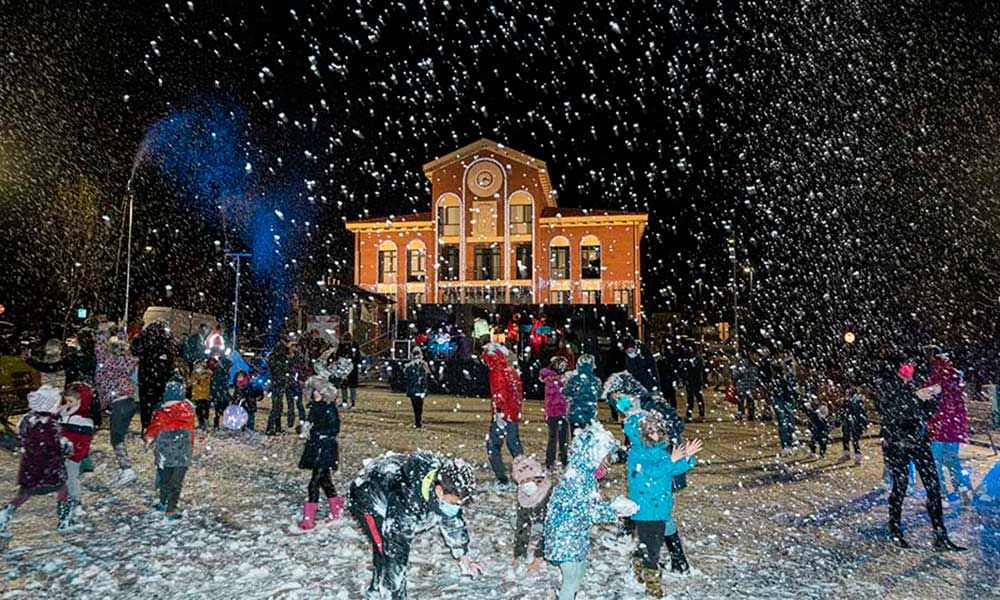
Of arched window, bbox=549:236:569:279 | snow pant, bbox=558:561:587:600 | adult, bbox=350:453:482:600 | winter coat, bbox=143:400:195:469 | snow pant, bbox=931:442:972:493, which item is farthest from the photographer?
Result: arched window, bbox=549:236:569:279

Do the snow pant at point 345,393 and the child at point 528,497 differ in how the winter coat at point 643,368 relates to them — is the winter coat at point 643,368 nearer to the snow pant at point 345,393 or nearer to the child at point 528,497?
the child at point 528,497

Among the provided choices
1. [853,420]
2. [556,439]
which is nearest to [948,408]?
[853,420]

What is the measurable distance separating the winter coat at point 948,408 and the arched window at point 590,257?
3005 centimetres

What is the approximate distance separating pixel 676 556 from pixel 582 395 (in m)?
3.41

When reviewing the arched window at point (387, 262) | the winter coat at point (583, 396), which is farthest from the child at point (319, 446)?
the arched window at point (387, 262)

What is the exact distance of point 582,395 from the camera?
8.55 m

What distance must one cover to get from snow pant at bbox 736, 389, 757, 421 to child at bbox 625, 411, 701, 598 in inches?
460

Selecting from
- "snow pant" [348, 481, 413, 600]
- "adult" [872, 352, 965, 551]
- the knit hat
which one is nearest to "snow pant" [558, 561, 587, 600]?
"snow pant" [348, 481, 413, 600]

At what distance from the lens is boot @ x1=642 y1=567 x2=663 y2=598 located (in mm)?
4672

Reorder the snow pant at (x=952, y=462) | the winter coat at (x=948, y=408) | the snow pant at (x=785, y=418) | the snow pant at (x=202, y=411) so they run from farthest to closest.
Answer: the snow pant at (x=202, y=411), the snow pant at (x=785, y=418), the snow pant at (x=952, y=462), the winter coat at (x=948, y=408)

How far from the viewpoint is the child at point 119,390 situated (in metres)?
8.28

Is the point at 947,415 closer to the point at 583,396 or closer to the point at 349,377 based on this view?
the point at 583,396

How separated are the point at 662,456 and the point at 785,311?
5202 centimetres

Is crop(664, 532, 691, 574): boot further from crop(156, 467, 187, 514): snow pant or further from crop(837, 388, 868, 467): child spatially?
crop(837, 388, 868, 467): child
